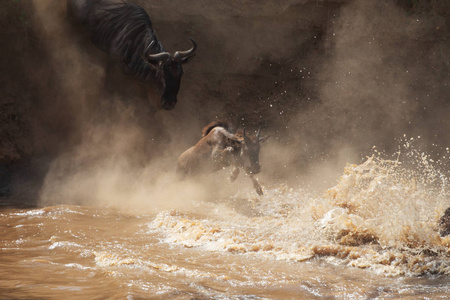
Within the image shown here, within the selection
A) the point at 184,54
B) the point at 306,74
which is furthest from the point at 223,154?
the point at 306,74

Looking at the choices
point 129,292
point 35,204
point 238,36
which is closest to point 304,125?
point 238,36

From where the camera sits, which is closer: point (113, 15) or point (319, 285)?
point (319, 285)

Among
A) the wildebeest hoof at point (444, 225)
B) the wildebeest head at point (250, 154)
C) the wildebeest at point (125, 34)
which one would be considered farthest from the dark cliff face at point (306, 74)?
the wildebeest hoof at point (444, 225)

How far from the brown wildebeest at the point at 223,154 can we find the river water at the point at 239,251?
0.83 m

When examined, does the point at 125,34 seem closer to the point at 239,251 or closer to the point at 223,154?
the point at 223,154

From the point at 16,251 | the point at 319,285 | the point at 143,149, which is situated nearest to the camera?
the point at 319,285

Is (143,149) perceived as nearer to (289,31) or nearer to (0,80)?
(0,80)

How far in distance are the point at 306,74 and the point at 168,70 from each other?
3399mm

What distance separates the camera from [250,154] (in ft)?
24.9

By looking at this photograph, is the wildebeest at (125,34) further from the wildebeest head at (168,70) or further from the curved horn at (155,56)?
the curved horn at (155,56)

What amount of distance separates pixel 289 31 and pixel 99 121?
14.8ft

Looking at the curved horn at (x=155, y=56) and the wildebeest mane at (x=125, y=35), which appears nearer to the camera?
the curved horn at (x=155, y=56)

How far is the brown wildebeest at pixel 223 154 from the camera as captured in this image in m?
7.59

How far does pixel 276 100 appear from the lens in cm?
1012
